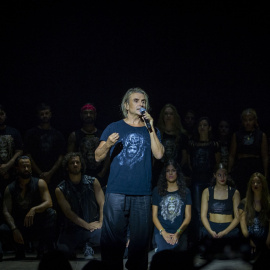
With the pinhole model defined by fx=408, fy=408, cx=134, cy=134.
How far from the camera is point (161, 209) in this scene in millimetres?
4469

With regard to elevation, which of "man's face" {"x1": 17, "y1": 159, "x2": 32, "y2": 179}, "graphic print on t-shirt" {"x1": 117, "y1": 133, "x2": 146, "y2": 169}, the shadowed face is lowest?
"man's face" {"x1": 17, "y1": 159, "x2": 32, "y2": 179}

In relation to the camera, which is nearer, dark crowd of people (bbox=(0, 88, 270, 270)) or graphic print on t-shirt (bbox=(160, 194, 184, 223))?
dark crowd of people (bbox=(0, 88, 270, 270))

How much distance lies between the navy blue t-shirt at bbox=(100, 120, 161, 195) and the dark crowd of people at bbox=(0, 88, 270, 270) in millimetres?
313

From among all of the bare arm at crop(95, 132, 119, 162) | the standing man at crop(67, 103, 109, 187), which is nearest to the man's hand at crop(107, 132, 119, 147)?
the bare arm at crop(95, 132, 119, 162)

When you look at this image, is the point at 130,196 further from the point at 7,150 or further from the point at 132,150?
the point at 7,150

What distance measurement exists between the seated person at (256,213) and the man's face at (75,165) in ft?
5.98

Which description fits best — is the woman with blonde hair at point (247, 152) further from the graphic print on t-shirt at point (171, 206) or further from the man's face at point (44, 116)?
the man's face at point (44, 116)

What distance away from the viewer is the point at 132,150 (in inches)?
115

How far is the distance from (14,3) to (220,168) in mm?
3470

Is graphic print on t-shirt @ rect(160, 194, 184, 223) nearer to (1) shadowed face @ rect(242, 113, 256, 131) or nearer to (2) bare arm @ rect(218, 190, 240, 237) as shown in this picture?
(2) bare arm @ rect(218, 190, 240, 237)

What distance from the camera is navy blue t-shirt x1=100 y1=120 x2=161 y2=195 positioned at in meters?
2.86

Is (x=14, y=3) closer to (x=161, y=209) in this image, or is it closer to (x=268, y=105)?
(x=161, y=209)

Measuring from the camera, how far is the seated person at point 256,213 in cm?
427

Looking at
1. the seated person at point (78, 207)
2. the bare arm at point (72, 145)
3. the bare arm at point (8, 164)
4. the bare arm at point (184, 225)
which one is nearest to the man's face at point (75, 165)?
the seated person at point (78, 207)
